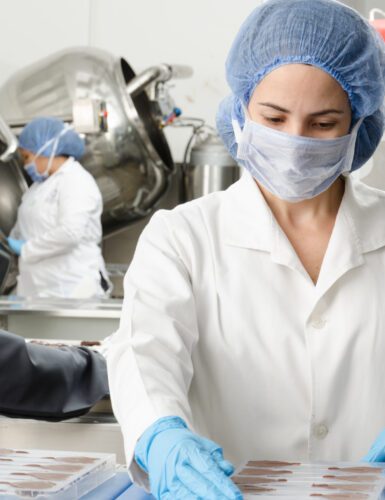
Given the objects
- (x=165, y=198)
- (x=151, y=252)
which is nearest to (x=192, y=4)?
(x=165, y=198)

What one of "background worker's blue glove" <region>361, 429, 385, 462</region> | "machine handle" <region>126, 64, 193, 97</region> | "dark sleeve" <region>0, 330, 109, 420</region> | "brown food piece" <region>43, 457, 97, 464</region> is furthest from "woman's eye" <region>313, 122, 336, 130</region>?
"machine handle" <region>126, 64, 193, 97</region>

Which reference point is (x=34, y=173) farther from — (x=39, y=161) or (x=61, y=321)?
(x=61, y=321)

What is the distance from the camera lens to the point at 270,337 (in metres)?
1.10

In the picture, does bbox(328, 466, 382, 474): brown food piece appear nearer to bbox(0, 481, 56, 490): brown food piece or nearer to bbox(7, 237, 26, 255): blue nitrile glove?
bbox(0, 481, 56, 490): brown food piece

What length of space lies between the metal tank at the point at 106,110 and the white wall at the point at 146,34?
0.55 metres

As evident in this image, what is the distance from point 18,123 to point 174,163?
84cm

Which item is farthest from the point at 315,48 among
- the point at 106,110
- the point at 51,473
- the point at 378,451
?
the point at 106,110

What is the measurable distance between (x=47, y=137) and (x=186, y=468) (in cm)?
326

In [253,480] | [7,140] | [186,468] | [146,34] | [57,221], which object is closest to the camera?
[186,468]

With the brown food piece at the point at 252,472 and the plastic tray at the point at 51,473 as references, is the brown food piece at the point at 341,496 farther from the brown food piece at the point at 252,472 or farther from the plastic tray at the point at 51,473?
the plastic tray at the point at 51,473

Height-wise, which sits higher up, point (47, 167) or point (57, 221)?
point (47, 167)

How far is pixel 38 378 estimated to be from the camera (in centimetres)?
155

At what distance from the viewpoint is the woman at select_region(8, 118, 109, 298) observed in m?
3.71

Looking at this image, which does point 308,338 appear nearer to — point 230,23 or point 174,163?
point 174,163
